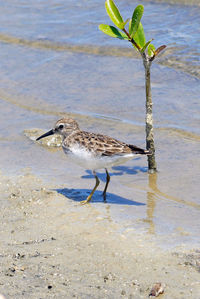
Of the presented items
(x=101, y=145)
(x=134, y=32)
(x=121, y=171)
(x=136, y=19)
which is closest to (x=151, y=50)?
(x=134, y=32)

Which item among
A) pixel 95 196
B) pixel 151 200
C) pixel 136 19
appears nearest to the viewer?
pixel 136 19

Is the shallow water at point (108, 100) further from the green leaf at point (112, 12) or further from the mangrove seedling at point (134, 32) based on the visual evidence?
the green leaf at point (112, 12)

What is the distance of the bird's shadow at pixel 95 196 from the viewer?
23.0 ft

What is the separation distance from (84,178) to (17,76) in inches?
199

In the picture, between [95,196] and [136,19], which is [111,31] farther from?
[95,196]

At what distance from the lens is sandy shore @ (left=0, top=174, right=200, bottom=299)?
486cm

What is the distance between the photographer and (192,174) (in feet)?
25.2

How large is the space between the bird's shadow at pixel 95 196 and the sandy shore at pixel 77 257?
0.17m

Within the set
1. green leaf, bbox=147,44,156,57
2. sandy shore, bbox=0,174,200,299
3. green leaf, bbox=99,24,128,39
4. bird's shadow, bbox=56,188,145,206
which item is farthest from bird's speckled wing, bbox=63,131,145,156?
green leaf, bbox=99,24,128,39

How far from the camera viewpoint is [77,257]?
5.50 metres

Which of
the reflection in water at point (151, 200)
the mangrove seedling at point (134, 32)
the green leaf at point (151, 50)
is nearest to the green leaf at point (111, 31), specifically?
the mangrove seedling at point (134, 32)

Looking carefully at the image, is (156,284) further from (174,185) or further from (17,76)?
(17,76)

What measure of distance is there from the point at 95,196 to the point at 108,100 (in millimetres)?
3789

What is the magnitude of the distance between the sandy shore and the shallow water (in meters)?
0.29
